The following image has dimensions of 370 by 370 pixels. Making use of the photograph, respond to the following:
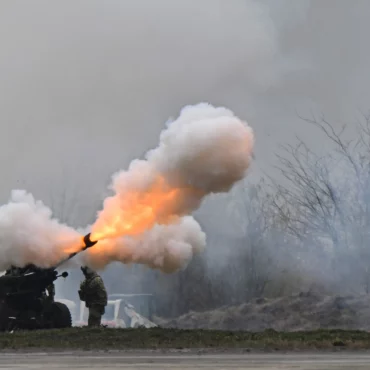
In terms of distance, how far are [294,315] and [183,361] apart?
51.7ft

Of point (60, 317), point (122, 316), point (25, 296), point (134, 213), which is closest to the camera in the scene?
point (134, 213)

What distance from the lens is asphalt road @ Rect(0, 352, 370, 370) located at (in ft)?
46.9

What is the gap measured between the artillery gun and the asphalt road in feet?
28.4

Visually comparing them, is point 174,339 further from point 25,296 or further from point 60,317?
point 60,317

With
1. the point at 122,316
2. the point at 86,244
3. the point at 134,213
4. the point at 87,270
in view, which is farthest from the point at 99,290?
the point at 122,316

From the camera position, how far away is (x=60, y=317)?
2781 cm

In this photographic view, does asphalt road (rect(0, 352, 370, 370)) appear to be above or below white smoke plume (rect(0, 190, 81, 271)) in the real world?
below

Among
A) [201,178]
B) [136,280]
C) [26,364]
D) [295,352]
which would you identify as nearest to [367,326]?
[201,178]

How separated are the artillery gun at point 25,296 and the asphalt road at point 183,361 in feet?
28.4

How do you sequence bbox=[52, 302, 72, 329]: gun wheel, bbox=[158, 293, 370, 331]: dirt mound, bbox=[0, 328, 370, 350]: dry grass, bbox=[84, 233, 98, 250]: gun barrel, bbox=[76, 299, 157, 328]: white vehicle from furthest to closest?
bbox=[76, 299, 157, 328]: white vehicle
bbox=[158, 293, 370, 331]: dirt mound
bbox=[52, 302, 72, 329]: gun wheel
bbox=[84, 233, 98, 250]: gun barrel
bbox=[0, 328, 370, 350]: dry grass

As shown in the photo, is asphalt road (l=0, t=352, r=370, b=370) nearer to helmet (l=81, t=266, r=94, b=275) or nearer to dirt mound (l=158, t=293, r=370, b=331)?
helmet (l=81, t=266, r=94, b=275)

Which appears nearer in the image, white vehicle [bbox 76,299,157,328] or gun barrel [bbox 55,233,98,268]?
gun barrel [bbox 55,233,98,268]

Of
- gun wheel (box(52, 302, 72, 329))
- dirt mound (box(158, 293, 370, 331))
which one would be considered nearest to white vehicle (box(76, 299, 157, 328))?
dirt mound (box(158, 293, 370, 331))

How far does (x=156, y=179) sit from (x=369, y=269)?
41.1ft
